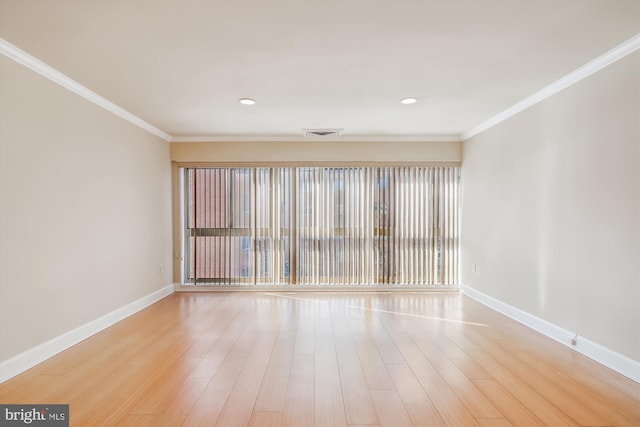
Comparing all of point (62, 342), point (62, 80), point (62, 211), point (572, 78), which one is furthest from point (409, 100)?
point (62, 342)

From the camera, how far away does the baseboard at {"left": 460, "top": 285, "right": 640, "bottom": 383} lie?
8.46 feet

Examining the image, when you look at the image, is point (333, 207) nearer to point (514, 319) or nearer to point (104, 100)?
point (514, 319)

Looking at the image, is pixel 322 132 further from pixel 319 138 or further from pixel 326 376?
pixel 326 376

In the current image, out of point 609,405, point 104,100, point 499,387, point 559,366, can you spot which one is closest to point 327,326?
point 499,387

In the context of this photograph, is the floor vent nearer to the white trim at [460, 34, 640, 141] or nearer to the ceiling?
the ceiling

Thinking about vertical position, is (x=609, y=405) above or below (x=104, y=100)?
below

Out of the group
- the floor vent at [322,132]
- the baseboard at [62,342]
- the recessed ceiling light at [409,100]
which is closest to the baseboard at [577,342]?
the recessed ceiling light at [409,100]

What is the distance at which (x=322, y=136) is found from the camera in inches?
210

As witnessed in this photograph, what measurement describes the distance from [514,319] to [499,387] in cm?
182

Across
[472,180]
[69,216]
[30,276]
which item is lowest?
[30,276]

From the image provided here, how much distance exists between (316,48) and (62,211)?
261 centimetres

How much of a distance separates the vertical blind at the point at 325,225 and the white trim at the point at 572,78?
4.98ft

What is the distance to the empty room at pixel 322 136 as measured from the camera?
2.20m

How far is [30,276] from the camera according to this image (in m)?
2.78
